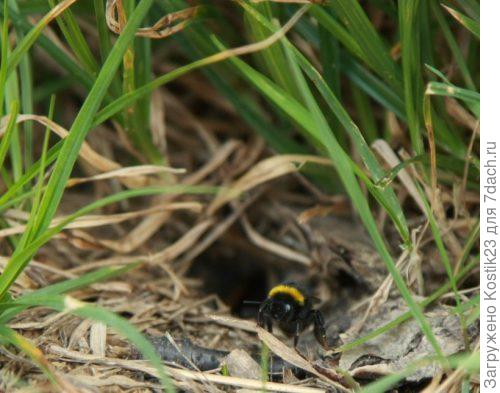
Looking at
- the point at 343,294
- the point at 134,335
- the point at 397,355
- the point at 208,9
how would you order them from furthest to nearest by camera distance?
1. the point at 343,294
2. the point at 208,9
3. the point at 397,355
4. the point at 134,335

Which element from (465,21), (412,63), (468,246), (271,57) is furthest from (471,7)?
(468,246)

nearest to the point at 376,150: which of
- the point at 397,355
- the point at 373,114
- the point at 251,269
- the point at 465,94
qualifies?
the point at 373,114

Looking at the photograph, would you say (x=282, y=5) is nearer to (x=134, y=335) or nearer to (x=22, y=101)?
(x=22, y=101)

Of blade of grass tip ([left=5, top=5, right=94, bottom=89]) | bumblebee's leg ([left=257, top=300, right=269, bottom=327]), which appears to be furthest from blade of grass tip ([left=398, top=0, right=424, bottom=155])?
blade of grass tip ([left=5, top=5, right=94, bottom=89])

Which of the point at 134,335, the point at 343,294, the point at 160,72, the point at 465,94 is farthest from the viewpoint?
the point at 160,72

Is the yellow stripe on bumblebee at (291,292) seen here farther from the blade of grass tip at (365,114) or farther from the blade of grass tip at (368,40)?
the blade of grass tip at (368,40)
